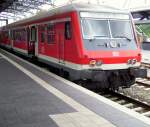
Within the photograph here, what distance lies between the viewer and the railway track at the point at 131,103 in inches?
359

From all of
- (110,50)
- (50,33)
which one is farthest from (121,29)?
(50,33)

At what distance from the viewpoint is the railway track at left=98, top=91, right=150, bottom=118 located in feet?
29.9

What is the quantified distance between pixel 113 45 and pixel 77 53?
1204 millimetres

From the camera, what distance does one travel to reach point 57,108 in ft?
23.8

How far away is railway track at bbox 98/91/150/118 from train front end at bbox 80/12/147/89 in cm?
33

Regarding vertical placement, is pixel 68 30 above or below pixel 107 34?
above

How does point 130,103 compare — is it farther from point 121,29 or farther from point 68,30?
point 68,30

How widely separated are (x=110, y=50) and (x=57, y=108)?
4111mm

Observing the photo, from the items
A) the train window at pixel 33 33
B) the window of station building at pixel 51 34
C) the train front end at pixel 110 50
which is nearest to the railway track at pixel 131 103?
the train front end at pixel 110 50

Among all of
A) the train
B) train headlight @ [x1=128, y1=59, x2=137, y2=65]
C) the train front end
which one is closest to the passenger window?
the train

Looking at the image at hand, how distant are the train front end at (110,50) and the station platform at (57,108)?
3.21ft

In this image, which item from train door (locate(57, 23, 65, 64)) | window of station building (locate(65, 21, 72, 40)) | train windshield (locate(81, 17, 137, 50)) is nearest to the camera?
train windshield (locate(81, 17, 137, 50))

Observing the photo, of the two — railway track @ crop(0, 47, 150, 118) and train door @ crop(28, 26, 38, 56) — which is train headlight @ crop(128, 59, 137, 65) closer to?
Result: railway track @ crop(0, 47, 150, 118)

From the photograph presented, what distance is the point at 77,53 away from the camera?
1052 centimetres
